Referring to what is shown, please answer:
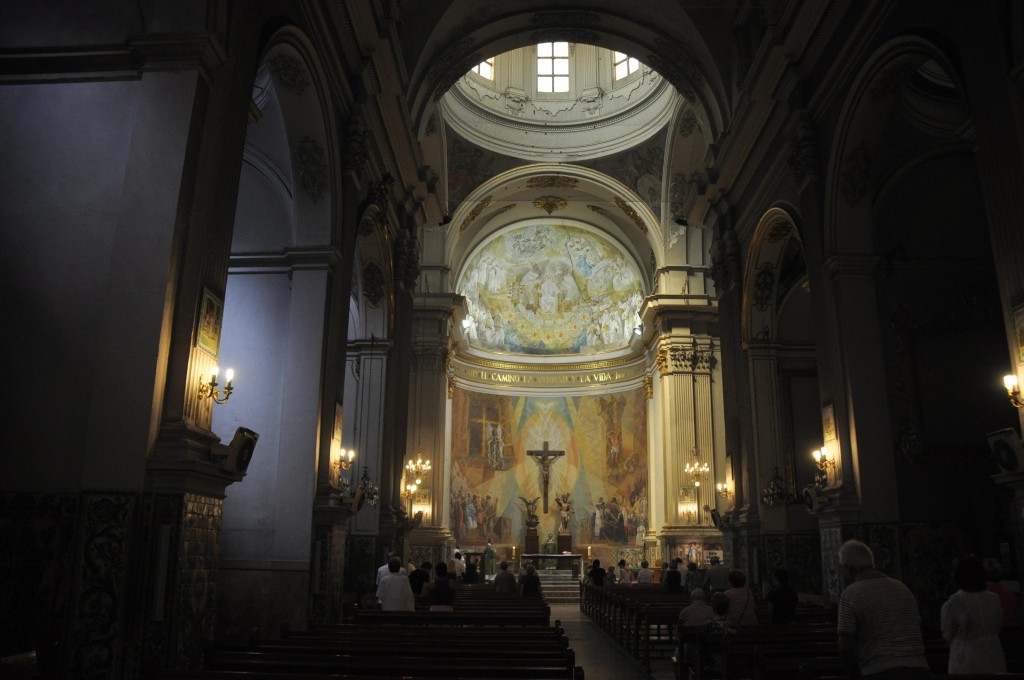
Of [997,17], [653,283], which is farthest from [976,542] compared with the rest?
[653,283]

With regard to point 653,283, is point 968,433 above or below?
below

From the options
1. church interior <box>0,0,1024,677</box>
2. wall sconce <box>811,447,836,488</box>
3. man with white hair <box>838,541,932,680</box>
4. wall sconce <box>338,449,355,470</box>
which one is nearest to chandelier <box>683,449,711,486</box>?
church interior <box>0,0,1024,677</box>

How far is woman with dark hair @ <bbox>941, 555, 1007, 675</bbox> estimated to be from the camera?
180 inches

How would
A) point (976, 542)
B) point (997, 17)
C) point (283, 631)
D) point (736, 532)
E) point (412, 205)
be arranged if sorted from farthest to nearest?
point (412, 205), point (736, 532), point (976, 542), point (997, 17), point (283, 631)

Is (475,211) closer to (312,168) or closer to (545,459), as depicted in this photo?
(545,459)

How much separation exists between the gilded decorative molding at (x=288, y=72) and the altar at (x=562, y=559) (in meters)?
19.0

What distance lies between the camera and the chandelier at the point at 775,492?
1360 centimetres

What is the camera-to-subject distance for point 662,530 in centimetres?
2261

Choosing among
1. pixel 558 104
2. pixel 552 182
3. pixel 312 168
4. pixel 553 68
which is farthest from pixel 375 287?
pixel 553 68

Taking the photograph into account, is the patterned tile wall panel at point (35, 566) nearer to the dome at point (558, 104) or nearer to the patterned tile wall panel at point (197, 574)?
the patterned tile wall panel at point (197, 574)

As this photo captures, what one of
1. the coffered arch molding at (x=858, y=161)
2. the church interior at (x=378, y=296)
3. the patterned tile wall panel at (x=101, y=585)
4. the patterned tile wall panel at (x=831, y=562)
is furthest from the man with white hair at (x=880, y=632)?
the coffered arch molding at (x=858, y=161)

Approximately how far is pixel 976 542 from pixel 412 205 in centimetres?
1138

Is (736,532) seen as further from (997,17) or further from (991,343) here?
(997,17)

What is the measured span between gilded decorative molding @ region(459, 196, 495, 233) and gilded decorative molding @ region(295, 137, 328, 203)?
14251 millimetres
